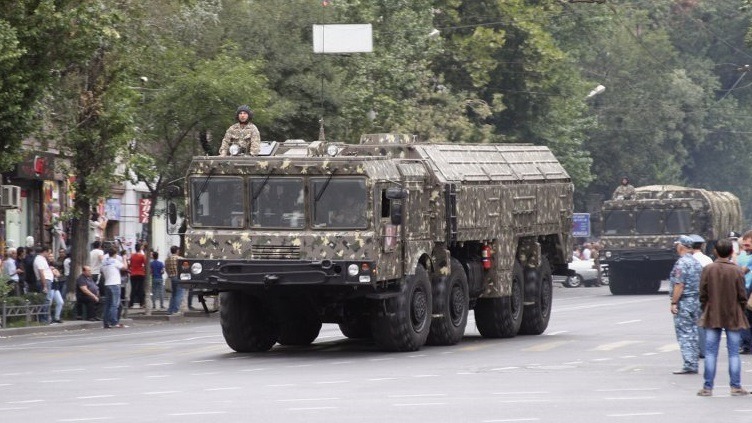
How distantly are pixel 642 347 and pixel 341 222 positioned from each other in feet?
17.3

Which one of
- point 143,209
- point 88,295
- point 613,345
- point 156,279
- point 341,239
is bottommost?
point 613,345

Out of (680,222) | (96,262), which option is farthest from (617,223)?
(96,262)

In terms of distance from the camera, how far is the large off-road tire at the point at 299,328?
26.6 metres

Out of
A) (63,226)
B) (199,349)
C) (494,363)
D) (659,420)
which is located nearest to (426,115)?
(63,226)

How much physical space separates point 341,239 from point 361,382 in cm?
444

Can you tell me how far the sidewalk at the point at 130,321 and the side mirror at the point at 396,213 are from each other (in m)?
11.6

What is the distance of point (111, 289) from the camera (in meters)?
37.4

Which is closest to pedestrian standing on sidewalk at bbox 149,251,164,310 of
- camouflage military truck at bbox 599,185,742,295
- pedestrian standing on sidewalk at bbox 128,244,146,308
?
pedestrian standing on sidewalk at bbox 128,244,146,308

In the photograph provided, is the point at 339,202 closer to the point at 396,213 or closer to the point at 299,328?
the point at 396,213

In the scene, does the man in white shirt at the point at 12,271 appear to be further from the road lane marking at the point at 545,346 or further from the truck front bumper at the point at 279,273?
the road lane marking at the point at 545,346

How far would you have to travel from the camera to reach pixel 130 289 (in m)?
46.0

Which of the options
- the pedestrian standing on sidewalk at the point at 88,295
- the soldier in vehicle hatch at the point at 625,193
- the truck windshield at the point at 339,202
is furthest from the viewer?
the soldier in vehicle hatch at the point at 625,193

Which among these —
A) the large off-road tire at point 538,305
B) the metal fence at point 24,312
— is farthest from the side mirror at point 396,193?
the metal fence at point 24,312

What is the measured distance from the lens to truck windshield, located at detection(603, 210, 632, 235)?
54.5 m
